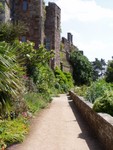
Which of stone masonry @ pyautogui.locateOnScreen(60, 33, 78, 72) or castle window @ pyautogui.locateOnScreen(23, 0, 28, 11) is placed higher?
castle window @ pyautogui.locateOnScreen(23, 0, 28, 11)

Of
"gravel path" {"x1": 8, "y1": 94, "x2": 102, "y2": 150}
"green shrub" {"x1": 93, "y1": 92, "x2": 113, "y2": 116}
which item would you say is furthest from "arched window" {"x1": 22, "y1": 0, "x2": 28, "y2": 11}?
"green shrub" {"x1": 93, "y1": 92, "x2": 113, "y2": 116}

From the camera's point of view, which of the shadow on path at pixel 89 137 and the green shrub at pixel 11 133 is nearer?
the shadow on path at pixel 89 137

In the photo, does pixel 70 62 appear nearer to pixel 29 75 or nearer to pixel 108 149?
pixel 29 75

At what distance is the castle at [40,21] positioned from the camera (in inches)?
1519

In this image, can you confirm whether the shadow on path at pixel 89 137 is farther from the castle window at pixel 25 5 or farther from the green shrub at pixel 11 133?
the castle window at pixel 25 5

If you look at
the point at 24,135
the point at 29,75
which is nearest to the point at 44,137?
the point at 24,135

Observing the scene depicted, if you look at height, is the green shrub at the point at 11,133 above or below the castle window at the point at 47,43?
below

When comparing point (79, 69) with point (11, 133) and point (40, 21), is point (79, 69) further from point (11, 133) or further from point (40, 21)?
point (11, 133)

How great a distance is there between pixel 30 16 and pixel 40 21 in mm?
1248

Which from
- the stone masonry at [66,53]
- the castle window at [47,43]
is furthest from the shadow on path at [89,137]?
the stone masonry at [66,53]

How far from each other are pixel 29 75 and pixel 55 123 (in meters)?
11.2

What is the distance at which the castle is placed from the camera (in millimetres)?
38594

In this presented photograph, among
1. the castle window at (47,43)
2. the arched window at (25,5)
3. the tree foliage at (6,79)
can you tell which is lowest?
the tree foliage at (6,79)

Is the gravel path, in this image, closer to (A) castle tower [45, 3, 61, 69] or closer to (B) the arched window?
(B) the arched window
